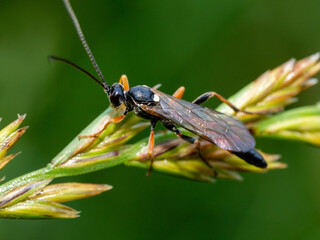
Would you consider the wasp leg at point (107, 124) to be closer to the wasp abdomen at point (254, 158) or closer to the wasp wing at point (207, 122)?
the wasp wing at point (207, 122)

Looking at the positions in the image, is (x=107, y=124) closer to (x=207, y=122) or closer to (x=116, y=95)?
(x=116, y=95)

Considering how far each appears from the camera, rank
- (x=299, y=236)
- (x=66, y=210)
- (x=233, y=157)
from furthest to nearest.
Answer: (x=299, y=236)
(x=233, y=157)
(x=66, y=210)

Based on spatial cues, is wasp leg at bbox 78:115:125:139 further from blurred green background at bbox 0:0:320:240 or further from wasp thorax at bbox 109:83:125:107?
blurred green background at bbox 0:0:320:240

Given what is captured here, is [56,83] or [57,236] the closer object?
[57,236]

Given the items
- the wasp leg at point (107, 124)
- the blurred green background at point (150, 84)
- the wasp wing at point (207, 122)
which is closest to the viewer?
the wasp leg at point (107, 124)

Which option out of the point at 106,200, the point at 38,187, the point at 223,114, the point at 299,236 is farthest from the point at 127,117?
the point at 299,236

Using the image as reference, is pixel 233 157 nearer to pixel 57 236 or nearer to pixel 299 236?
pixel 299 236

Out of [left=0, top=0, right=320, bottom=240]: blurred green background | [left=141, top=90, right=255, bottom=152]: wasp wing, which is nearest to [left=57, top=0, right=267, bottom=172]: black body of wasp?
[left=141, top=90, right=255, bottom=152]: wasp wing

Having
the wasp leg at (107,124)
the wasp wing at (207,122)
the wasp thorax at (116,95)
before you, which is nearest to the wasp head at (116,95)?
the wasp thorax at (116,95)
